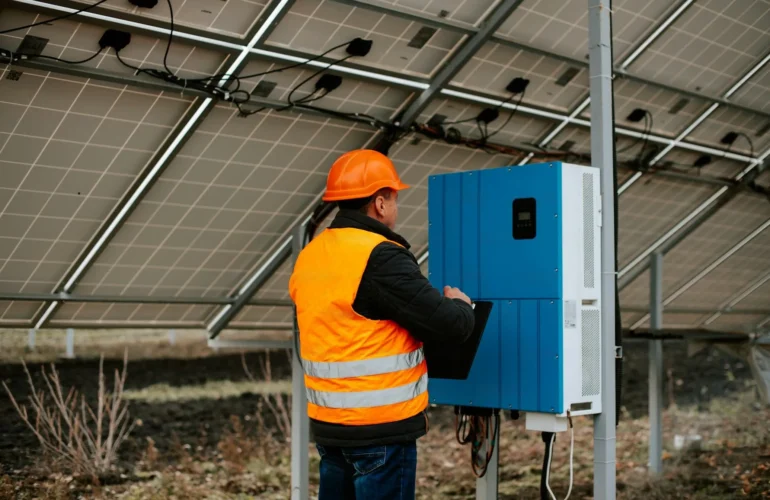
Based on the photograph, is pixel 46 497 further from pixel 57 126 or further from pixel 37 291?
pixel 57 126

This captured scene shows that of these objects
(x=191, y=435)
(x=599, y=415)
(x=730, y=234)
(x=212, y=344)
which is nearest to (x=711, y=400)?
(x=730, y=234)

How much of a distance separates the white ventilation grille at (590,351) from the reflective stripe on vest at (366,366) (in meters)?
0.97

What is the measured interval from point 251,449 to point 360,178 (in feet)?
18.0

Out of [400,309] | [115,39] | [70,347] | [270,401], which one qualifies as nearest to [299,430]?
[115,39]

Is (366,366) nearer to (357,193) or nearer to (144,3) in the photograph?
(357,193)

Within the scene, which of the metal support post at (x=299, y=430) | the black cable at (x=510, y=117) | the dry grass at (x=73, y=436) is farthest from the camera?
the dry grass at (x=73, y=436)

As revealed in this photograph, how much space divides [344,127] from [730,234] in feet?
14.6

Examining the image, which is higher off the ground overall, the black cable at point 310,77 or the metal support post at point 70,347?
the black cable at point 310,77

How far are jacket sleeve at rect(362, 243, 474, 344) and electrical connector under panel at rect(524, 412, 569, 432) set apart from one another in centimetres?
97

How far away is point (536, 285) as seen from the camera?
3.89m

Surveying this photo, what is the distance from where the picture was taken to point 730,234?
8.42 meters

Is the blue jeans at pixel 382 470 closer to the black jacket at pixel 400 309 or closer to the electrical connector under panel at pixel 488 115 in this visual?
the black jacket at pixel 400 309

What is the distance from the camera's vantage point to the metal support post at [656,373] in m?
7.59

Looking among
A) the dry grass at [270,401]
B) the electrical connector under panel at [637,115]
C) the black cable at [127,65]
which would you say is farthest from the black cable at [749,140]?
the black cable at [127,65]
